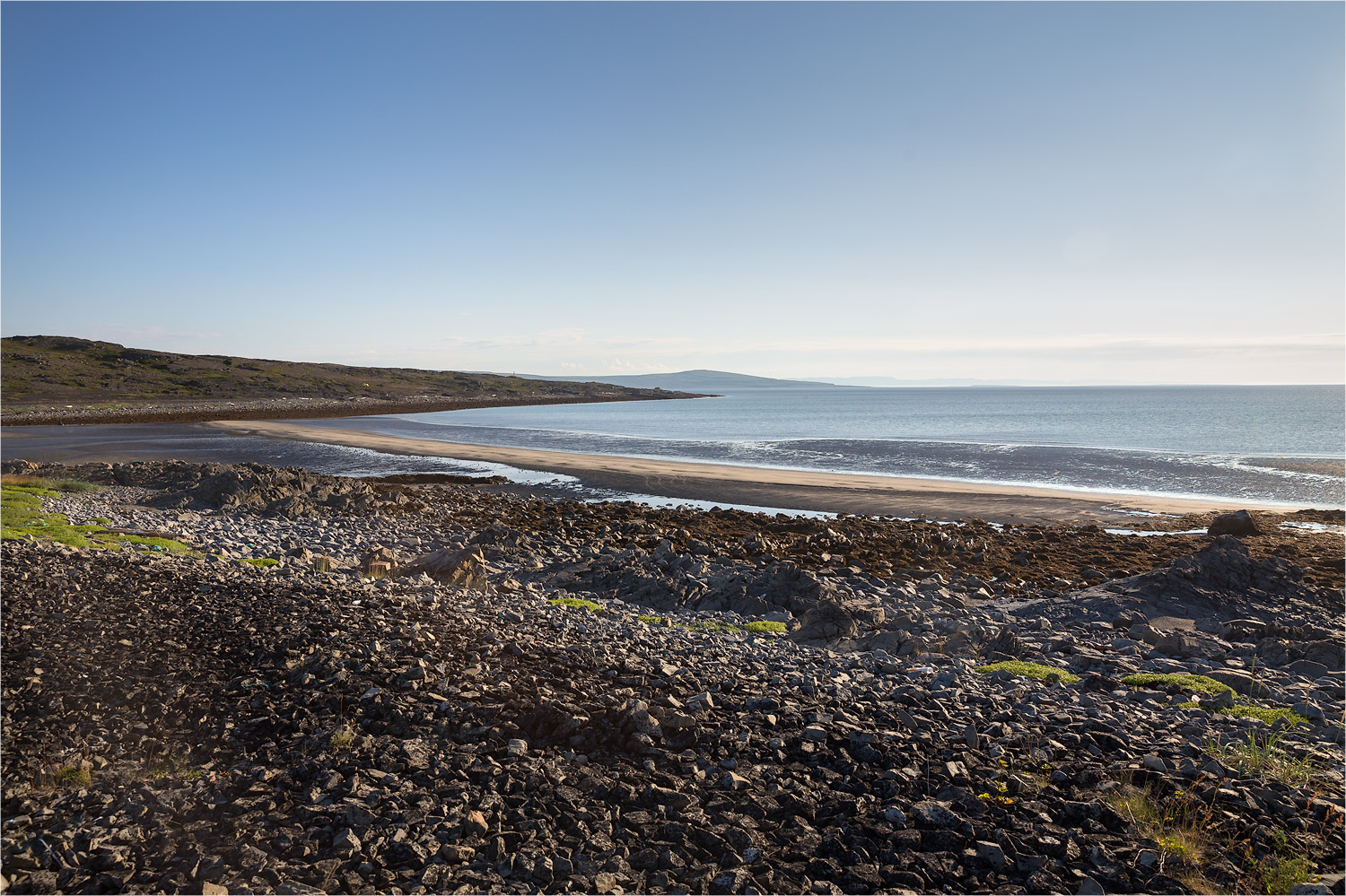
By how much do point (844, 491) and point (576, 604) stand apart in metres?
23.0

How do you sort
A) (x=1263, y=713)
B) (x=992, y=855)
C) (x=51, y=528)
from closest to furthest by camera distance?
1. (x=992, y=855)
2. (x=1263, y=713)
3. (x=51, y=528)

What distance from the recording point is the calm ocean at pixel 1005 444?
39812 millimetres

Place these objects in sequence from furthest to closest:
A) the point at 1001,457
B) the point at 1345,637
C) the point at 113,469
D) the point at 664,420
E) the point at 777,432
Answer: the point at 664,420 → the point at 777,432 → the point at 1001,457 → the point at 113,469 → the point at 1345,637

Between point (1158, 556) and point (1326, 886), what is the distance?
18.2 meters

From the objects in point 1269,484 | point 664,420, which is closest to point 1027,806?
point 1269,484

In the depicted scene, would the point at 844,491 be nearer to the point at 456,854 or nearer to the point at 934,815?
the point at 934,815

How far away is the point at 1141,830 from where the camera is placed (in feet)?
19.2

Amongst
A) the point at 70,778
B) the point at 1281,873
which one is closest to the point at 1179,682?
the point at 1281,873

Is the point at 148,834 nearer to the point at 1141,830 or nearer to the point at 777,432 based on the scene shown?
the point at 1141,830

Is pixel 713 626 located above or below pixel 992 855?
below

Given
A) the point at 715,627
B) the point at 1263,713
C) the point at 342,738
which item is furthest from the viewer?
the point at 715,627

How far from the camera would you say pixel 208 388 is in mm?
121312

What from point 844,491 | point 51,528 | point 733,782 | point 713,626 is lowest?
point 713,626

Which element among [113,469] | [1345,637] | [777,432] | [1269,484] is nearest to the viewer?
[1345,637]
